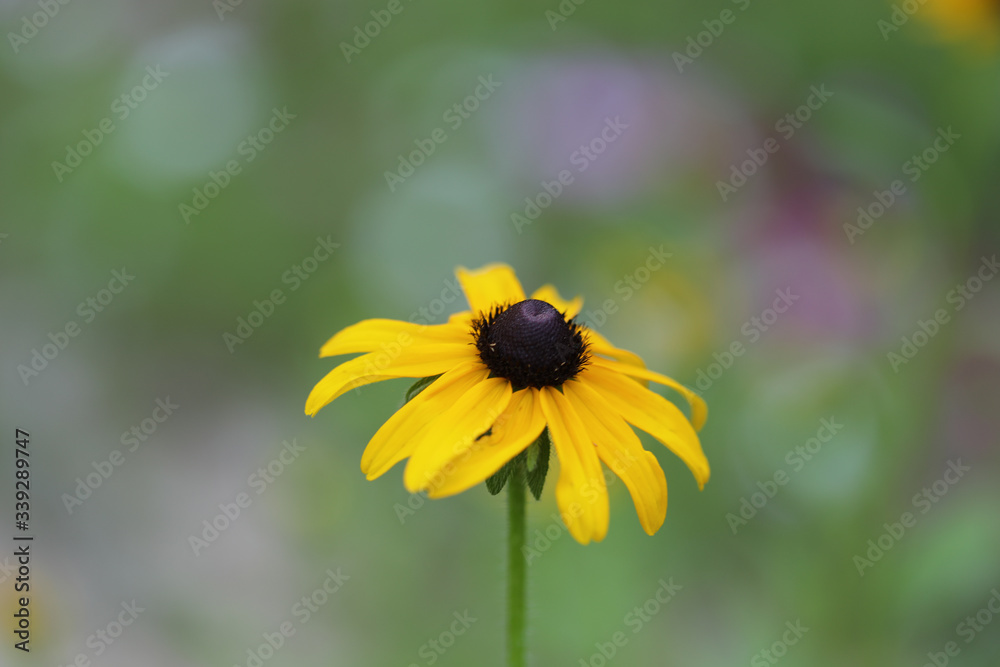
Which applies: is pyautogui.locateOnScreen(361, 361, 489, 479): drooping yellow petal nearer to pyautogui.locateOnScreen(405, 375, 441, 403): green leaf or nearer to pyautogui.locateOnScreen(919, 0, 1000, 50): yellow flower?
pyautogui.locateOnScreen(405, 375, 441, 403): green leaf

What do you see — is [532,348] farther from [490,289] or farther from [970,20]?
[970,20]

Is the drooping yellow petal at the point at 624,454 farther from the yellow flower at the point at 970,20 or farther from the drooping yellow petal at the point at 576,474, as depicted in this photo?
the yellow flower at the point at 970,20

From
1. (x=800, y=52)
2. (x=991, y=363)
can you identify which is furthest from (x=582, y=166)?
(x=991, y=363)

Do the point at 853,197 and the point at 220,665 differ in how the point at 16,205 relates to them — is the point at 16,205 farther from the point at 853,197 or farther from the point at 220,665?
the point at 853,197

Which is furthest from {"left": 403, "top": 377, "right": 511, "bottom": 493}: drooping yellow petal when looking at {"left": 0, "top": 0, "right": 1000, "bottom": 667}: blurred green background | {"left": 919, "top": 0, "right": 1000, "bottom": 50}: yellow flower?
{"left": 919, "top": 0, "right": 1000, "bottom": 50}: yellow flower

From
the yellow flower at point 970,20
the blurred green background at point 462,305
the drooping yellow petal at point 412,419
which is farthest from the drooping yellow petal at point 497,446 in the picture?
the yellow flower at point 970,20

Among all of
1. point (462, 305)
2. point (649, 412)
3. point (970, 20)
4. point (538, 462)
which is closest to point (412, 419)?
point (538, 462)

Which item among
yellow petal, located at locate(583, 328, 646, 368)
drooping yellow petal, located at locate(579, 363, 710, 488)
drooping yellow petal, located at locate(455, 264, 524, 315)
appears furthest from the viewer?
drooping yellow petal, located at locate(455, 264, 524, 315)
